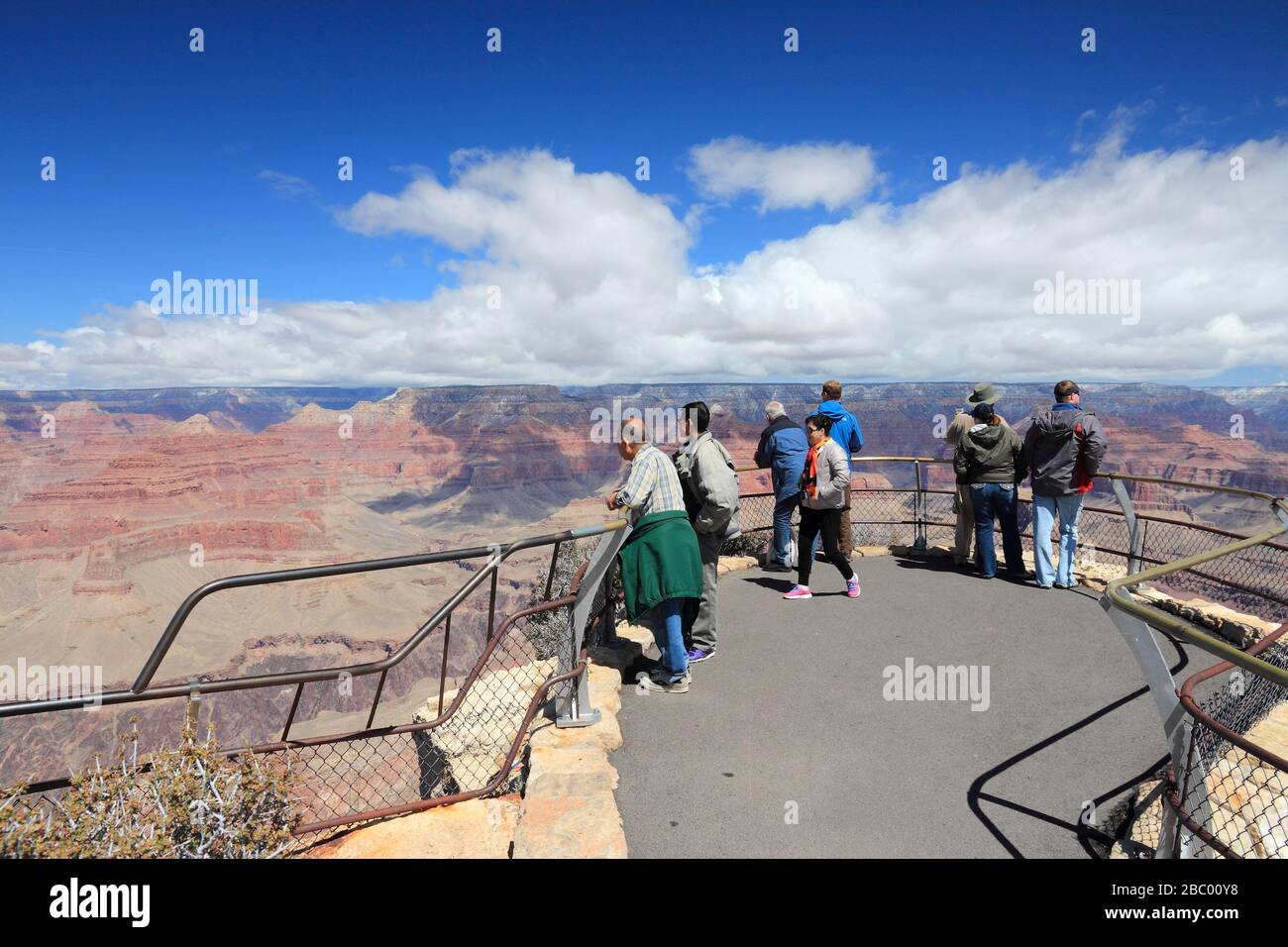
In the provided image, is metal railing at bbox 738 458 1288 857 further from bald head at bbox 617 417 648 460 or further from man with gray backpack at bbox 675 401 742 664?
bald head at bbox 617 417 648 460

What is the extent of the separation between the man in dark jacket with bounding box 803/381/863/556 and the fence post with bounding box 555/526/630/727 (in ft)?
11.4

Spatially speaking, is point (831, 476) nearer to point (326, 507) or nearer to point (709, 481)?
point (709, 481)

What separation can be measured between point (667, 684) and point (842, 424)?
3502 mm

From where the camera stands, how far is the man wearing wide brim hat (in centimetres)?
635

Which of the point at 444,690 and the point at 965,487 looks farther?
the point at 965,487

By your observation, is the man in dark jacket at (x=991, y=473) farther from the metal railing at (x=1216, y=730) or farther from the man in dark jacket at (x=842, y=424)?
the metal railing at (x=1216, y=730)

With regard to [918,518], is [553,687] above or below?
below

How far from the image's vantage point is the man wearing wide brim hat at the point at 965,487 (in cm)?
635

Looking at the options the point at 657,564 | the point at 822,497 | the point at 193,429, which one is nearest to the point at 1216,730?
the point at 657,564

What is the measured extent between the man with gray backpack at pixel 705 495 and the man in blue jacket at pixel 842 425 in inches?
83.4

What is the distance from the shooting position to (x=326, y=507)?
370 ft

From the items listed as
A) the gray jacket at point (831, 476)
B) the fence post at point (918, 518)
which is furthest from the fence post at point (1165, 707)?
the fence post at point (918, 518)

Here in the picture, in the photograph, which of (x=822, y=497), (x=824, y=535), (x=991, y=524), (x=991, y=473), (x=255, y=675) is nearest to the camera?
(x=255, y=675)

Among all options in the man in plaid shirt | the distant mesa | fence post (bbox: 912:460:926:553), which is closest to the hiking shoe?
the man in plaid shirt
